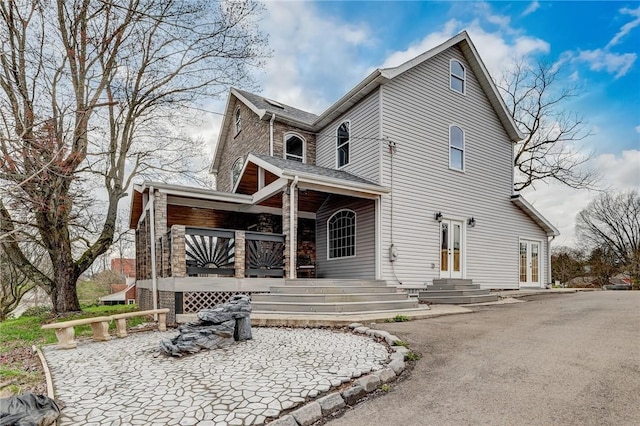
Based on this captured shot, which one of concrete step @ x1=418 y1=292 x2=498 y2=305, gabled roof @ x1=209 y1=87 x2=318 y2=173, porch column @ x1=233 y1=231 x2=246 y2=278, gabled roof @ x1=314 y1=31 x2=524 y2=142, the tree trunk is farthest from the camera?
gabled roof @ x1=209 y1=87 x2=318 y2=173

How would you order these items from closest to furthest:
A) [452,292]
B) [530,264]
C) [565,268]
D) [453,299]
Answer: [453,299] < [452,292] < [530,264] < [565,268]

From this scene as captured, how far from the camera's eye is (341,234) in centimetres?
1198

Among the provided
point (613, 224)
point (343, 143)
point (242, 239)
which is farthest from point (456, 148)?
point (613, 224)

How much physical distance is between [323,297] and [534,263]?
11.2 metres

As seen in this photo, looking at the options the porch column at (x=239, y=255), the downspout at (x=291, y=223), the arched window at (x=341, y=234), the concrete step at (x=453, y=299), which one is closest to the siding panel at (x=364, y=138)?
the arched window at (x=341, y=234)

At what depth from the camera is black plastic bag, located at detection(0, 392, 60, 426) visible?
2.57 metres

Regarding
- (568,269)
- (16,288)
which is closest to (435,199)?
(568,269)

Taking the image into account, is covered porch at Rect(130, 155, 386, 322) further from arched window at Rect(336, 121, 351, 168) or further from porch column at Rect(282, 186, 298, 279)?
arched window at Rect(336, 121, 351, 168)

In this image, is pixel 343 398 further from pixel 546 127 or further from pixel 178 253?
pixel 546 127

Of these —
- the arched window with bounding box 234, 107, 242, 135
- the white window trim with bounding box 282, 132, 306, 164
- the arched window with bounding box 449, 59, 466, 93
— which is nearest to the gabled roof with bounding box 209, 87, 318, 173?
the white window trim with bounding box 282, 132, 306, 164

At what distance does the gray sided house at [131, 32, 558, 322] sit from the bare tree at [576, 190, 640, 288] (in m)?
23.3

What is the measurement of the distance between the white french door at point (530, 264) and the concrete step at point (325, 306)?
8.50 meters

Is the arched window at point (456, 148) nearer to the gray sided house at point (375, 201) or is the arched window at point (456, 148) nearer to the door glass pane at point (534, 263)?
the gray sided house at point (375, 201)

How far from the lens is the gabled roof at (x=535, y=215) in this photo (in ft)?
45.3
